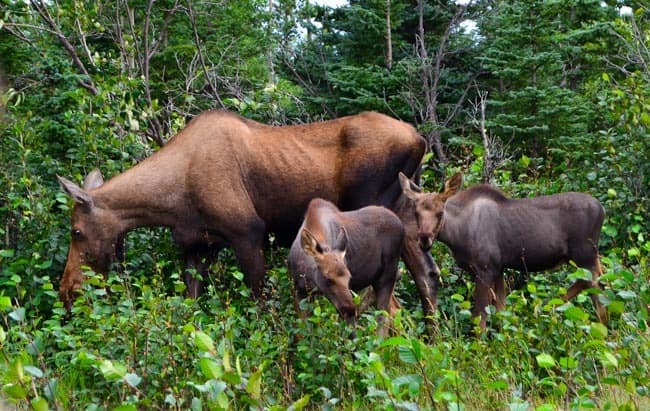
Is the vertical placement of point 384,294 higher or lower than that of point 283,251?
higher

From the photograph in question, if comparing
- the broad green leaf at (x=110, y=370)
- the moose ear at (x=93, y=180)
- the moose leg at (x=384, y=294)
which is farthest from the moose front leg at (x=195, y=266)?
the broad green leaf at (x=110, y=370)

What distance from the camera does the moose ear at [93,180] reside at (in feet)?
31.1

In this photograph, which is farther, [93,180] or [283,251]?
[283,251]

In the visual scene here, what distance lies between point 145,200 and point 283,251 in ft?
5.98

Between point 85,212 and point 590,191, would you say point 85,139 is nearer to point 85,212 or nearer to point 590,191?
point 85,212

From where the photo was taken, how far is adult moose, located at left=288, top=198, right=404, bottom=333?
6566mm

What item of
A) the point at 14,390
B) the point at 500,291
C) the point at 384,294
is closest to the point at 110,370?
the point at 14,390

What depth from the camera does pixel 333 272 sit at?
21.5 feet

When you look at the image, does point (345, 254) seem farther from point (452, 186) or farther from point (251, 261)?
point (452, 186)

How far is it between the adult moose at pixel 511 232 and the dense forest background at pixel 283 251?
14.3 inches

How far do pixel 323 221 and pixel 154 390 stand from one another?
8.56 ft

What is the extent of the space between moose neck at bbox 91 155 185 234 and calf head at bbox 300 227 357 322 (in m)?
2.46

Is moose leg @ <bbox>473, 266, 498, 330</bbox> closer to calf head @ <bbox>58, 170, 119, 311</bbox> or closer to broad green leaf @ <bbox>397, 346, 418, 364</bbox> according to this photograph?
calf head @ <bbox>58, 170, 119, 311</bbox>

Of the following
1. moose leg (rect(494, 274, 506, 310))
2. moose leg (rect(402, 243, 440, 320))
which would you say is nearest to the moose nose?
moose leg (rect(402, 243, 440, 320))
